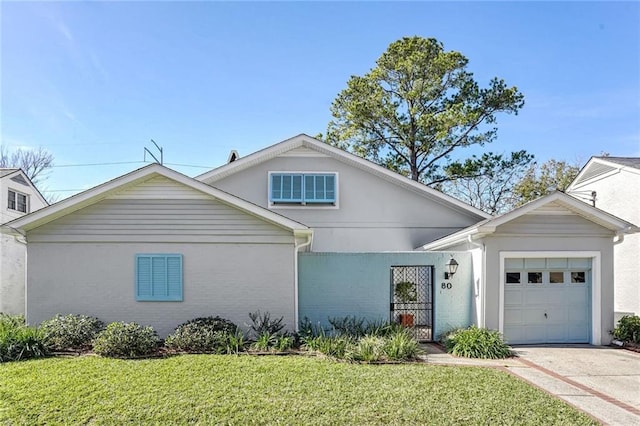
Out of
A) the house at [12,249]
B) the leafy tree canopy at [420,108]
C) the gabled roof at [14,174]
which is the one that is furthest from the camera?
the leafy tree canopy at [420,108]

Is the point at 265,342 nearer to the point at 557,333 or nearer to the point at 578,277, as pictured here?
the point at 557,333

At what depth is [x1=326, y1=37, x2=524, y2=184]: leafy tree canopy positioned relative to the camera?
20.9 meters

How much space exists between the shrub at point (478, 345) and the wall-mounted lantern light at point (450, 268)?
64.8 inches

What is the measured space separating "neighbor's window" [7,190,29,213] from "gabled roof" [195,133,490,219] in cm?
981

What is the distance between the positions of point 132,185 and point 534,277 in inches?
422

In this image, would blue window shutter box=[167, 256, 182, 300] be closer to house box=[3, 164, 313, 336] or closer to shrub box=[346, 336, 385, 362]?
house box=[3, 164, 313, 336]

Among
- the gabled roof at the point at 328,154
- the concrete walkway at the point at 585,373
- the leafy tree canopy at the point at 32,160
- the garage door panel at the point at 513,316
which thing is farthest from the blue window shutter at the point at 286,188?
the leafy tree canopy at the point at 32,160

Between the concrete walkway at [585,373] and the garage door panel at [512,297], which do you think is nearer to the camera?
the concrete walkway at [585,373]

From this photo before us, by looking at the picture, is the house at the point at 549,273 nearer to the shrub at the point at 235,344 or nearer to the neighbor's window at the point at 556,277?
the neighbor's window at the point at 556,277

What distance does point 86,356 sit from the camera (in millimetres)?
8445

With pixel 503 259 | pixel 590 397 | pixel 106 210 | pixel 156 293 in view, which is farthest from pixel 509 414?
pixel 106 210

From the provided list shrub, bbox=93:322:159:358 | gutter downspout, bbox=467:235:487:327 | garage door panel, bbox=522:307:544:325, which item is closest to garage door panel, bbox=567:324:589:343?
garage door panel, bbox=522:307:544:325

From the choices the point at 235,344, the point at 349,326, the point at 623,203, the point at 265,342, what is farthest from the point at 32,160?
the point at 623,203

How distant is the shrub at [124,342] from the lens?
27.7ft
